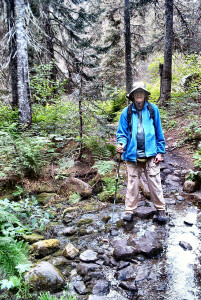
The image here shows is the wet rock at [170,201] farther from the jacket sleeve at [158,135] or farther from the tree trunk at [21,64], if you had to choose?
the tree trunk at [21,64]

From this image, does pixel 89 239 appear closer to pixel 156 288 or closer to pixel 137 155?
Result: pixel 156 288

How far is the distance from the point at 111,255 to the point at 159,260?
73 centimetres

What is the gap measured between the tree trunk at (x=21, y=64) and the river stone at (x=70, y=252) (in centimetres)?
506

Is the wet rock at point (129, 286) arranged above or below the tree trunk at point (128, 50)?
below

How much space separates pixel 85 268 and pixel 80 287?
1.04 feet

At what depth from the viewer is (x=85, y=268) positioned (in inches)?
116

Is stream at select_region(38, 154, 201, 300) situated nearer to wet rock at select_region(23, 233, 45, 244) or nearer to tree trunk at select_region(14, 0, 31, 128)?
wet rock at select_region(23, 233, 45, 244)

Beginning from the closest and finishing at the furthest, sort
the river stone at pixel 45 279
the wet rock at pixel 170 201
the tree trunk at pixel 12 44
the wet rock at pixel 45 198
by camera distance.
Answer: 1. the river stone at pixel 45 279
2. the wet rock at pixel 170 201
3. the wet rock at pixel 45 198
4. the tree trunk at pixel 12 44

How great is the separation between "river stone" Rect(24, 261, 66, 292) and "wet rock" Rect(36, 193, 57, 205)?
2.72 meters

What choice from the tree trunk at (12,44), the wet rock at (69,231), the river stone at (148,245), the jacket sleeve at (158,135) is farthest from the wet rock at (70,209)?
the tree trunk at (12,44)

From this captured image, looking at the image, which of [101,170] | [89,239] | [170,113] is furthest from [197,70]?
[89,239]

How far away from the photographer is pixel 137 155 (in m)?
3.96

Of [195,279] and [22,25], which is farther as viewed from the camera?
[22,25]

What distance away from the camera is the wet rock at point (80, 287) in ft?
8.39
